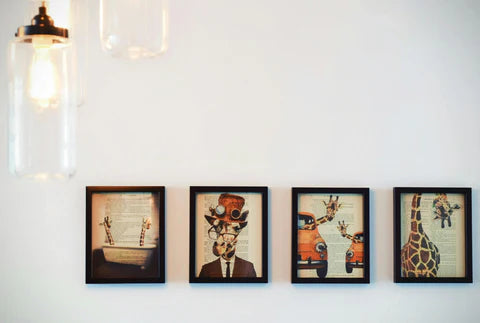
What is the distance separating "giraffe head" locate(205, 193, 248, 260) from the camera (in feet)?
7.62

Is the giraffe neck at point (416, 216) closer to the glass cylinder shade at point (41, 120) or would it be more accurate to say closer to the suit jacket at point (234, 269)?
the suit jacket at point (234, 269)

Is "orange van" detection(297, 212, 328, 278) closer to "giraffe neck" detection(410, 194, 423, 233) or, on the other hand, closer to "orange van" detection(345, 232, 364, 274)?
"orange van" detection(345, 232, 364, 274)

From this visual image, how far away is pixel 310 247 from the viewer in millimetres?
2342

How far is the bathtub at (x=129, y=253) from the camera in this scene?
91.0 inches

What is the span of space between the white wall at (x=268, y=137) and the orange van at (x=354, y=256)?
0.07m

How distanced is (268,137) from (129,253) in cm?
70

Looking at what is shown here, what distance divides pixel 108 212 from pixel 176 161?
0.32 meters

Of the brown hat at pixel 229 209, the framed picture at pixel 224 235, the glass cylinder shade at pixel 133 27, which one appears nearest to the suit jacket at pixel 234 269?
the framed picture at pixel 224 235

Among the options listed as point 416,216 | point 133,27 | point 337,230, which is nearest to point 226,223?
point 337,230

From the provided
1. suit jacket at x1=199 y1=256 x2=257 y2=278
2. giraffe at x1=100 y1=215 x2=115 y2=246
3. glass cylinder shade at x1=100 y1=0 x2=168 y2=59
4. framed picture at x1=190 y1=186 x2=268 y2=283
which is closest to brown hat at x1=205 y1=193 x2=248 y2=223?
framed picture at x1=190 y1=186 x2=268 y2=283

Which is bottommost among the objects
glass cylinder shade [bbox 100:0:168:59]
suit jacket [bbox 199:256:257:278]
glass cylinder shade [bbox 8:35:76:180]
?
suit jacket [bbox 199:256:257:278]

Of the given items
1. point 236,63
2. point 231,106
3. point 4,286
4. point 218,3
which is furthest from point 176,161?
point 4,286

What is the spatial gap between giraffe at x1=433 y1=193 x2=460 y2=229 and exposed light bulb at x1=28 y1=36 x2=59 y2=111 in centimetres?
182

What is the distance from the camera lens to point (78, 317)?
232 cm
